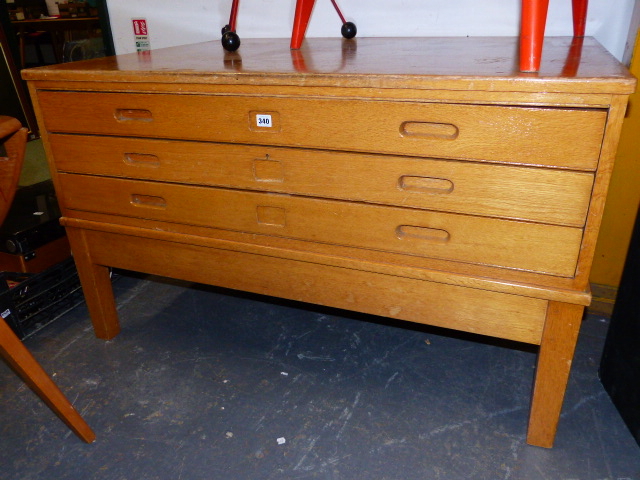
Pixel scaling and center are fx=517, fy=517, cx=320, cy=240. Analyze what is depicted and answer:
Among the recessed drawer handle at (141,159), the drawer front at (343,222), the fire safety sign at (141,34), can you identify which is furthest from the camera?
the fire safety sign at (141,34)

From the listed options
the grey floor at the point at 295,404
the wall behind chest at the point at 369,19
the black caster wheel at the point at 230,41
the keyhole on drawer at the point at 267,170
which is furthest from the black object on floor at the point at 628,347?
the black caster wheel at the point at 230,41

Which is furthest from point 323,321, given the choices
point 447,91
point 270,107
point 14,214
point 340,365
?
point 14,214

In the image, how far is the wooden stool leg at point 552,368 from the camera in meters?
0.97

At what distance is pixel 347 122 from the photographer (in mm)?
955

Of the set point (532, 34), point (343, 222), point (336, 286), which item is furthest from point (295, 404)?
point (532, 34)

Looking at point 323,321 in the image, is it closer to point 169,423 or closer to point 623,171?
point 169,423

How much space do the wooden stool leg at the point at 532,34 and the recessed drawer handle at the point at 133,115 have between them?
76cm

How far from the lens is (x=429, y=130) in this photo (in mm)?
918

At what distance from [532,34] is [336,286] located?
611 millimetres

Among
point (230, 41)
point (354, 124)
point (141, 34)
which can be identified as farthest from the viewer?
point (141, 34)

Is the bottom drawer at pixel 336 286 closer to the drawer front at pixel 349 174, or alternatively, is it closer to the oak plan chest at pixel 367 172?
the oak plan chest at pixel 367 172

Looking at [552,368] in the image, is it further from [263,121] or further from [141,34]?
[141,34]

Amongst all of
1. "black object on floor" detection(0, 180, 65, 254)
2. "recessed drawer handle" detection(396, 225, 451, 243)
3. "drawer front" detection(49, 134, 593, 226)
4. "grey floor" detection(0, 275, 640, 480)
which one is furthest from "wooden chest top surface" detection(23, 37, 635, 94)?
"grey floor" detection(0, 275, 640, 480)

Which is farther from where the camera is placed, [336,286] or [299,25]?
[299,25]
